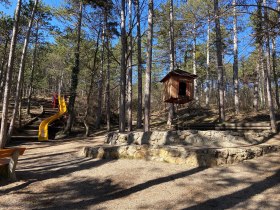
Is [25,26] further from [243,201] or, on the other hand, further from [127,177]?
[243,201]

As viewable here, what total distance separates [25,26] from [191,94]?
1549cm

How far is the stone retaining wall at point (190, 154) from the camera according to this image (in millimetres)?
7660

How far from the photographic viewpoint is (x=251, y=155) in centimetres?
797

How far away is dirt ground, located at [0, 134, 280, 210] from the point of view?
513 cm

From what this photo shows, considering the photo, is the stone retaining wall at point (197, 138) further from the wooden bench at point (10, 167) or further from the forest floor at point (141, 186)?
the wooden bench at point (10, 167)

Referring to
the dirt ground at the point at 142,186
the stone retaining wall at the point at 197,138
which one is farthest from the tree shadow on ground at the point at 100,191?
the stone retaining wall at the point at 197,138

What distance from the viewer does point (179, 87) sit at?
11836 mm

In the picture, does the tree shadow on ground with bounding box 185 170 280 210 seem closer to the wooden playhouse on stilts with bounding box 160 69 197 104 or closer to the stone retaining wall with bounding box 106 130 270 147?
the stone retaining wall with bounding box 106 130 270 147

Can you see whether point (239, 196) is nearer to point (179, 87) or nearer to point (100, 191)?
point (100, 191)

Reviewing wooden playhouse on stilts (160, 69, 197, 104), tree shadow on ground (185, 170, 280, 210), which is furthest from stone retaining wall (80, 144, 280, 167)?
wooden playhouse on stilts (160, 69, 197, 104)

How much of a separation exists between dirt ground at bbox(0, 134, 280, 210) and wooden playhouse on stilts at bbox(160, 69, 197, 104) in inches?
180

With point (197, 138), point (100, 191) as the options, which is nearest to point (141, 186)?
point (100, 191)

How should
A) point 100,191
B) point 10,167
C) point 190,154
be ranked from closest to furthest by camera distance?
point 100,191, point 10,167, point 190,154

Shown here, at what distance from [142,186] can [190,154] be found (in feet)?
7.54
